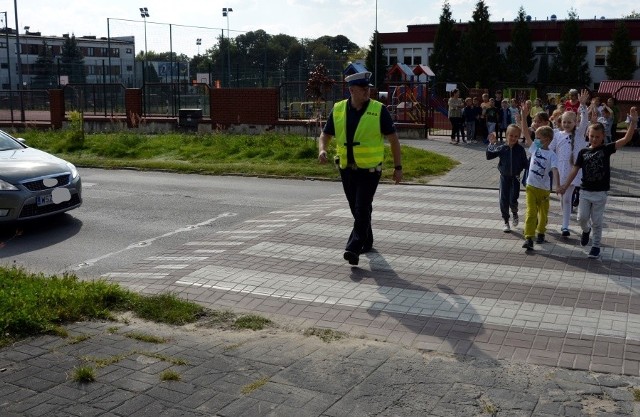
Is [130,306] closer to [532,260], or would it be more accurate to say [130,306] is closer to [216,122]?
[532,260]

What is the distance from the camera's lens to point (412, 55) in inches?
2677

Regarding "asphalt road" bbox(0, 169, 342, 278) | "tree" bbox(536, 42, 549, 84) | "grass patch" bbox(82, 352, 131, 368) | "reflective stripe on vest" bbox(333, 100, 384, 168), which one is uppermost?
"tree" bbox(536, 42, 549, 84)

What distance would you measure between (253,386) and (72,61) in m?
51.5

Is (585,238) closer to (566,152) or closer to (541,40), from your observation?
(566,152)

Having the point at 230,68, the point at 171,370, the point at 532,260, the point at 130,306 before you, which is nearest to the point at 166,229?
the point at 130,306

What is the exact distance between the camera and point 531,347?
235 inches

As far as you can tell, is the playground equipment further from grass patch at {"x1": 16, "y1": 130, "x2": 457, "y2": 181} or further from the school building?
the school building

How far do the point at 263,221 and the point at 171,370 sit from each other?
624 cm

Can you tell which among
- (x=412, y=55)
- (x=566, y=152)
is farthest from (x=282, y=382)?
(x=412, y=55)

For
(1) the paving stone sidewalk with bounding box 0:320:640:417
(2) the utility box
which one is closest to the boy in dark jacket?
(1) the paving stone sidewalk with bounding box 0:320:640:417

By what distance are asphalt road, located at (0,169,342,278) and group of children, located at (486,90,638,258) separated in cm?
399

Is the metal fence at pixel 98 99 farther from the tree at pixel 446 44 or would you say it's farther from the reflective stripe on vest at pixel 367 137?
the tree at pixel 446 44

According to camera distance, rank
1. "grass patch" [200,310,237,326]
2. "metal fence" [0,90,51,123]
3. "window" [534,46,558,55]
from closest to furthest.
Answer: "grass patch" [200,310,237,326], "metal fence" [0,90,51,123], "window" [534,46,558,55]

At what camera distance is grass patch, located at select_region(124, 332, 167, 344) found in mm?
5973
